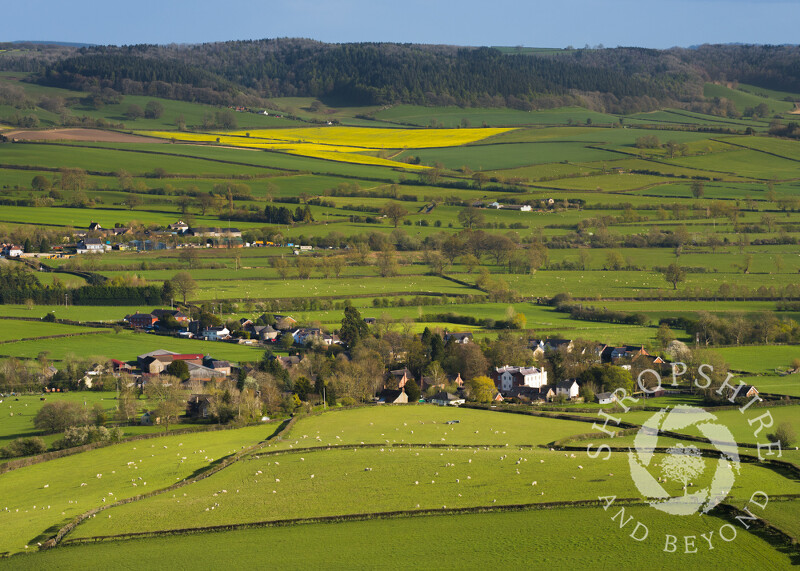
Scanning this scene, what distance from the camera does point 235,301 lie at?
236 feet

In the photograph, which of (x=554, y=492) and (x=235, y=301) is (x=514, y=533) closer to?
(x=554, y=492)

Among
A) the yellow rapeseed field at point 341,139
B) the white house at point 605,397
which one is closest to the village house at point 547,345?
the white house at point 605,397

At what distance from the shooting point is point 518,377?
58.0 m

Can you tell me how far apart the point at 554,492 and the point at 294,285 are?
1993 inches

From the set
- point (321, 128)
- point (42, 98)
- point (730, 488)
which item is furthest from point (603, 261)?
point (42, 98)

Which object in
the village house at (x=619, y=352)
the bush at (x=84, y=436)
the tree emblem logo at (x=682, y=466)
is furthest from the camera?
the village house at (x=619, y=352)

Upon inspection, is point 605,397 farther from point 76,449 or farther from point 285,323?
point 76,449

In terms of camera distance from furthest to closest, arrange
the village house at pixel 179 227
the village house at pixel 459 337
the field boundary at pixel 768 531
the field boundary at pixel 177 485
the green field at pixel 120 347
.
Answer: the village house at pixel 179 227
the village house at pixel 459 337
the green field at pixel 120 347
the field boundary at pixel 177 485
the field boundary at pixel 768 531

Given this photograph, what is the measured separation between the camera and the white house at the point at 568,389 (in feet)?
180

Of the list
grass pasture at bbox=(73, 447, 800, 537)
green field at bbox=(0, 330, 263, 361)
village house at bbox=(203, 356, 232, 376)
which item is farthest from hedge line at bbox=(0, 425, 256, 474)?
green field at bbox=(0, 330, 263, 361)

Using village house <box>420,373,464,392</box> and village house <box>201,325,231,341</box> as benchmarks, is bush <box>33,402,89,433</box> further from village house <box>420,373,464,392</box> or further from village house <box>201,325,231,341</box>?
village house <box>201,325,231,341</box>

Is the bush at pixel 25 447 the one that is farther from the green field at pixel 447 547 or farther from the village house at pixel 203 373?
the village house at pixel 203 373

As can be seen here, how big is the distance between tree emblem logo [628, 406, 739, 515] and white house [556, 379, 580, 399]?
9.56 meters

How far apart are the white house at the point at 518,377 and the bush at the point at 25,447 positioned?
26767 millimetres
